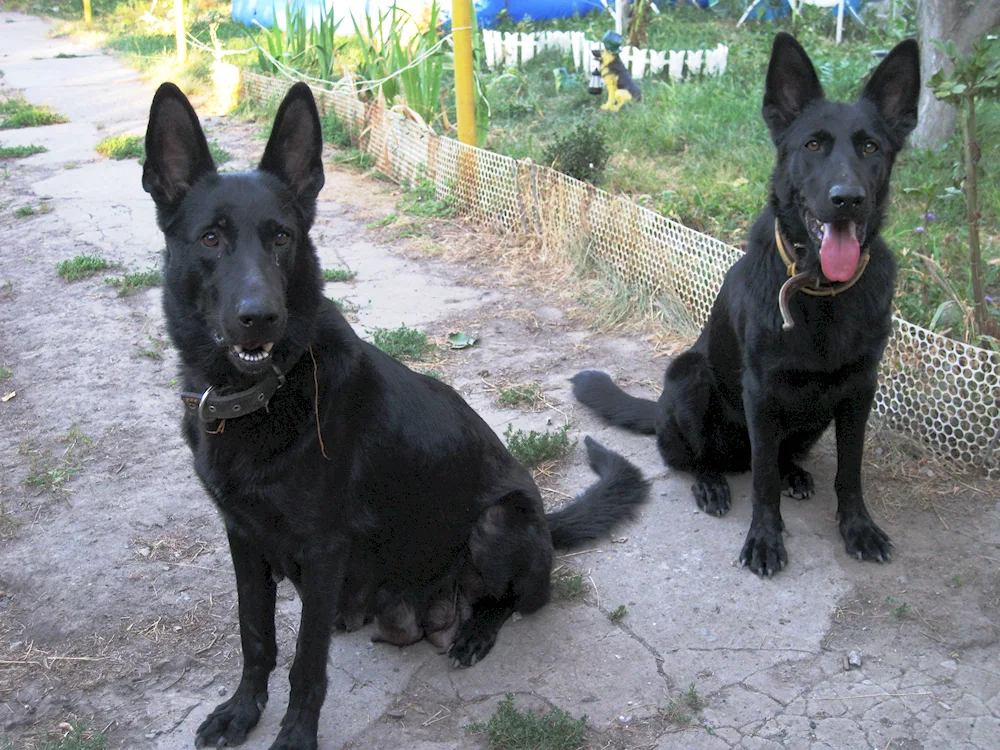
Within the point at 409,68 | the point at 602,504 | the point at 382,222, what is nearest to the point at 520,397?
the point at 602,504

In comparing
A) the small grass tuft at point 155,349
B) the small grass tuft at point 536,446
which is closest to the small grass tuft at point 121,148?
the small grass tuft at point 155,349

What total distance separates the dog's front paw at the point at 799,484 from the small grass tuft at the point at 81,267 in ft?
14.6

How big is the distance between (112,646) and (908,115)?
2.99 metres

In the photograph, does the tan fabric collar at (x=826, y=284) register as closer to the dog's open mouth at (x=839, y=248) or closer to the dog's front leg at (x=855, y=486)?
the dog's open mouth at (x=839, y=248)

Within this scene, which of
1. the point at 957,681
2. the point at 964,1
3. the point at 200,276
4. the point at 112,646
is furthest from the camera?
the point at 964,1

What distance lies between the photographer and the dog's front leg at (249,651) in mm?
2398

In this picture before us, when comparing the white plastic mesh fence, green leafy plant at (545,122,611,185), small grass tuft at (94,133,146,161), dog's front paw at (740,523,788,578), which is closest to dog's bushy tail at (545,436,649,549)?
dog's front paw at (740,523,788,578)

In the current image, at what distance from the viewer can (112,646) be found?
9.01 ft

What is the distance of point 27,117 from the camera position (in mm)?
10297

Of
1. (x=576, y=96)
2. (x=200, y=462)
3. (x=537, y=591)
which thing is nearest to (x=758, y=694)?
(x=537, y=591)

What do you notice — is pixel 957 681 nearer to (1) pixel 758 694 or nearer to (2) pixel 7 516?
(1) pixel 758 694

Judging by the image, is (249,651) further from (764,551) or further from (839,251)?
(839,251)

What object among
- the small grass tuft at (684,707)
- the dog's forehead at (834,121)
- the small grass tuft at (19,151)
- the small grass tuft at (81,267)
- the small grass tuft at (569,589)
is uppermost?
the dog's forehead at (834,121)

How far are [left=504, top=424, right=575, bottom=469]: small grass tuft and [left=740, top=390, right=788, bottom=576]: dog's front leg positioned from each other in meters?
0.86
